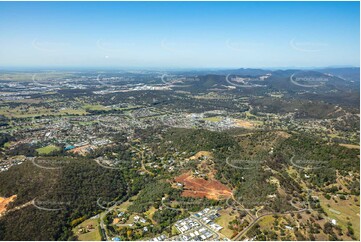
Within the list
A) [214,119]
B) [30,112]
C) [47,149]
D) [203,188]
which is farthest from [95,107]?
[203,188]

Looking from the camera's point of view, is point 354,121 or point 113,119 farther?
point 113,119

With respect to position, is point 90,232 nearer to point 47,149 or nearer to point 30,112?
point 47,149

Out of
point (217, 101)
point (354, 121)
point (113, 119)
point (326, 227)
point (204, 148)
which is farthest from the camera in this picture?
point (217, 101)

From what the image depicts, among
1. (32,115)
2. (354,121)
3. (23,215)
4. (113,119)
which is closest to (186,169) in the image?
(23,215)

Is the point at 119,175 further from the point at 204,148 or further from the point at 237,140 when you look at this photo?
the point at 237,140

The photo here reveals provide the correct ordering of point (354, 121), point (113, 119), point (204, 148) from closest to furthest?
1. point (204, 148)
2. point (354, 121)
3. point (113, 119)

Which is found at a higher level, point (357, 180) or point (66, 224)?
point (357, 180)
